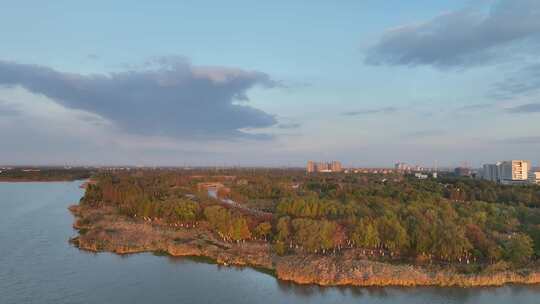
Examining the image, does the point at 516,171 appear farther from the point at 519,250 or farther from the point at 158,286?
the point at 158,286

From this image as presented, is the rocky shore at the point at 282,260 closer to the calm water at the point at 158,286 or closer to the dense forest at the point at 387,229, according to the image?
the calm water at the point at 158,286

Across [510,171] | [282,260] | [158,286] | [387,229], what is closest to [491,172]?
[510,171]

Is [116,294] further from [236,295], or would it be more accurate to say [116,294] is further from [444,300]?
[444,300]

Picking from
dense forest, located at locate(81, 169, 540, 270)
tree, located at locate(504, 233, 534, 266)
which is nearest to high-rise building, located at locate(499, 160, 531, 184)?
dense forest, located at locate(81, 169, 540, 270)

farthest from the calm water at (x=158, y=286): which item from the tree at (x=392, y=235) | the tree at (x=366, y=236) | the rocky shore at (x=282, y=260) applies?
the tree at (x=366, y=236)

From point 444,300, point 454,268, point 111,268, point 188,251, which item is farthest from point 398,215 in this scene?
point 111,268
